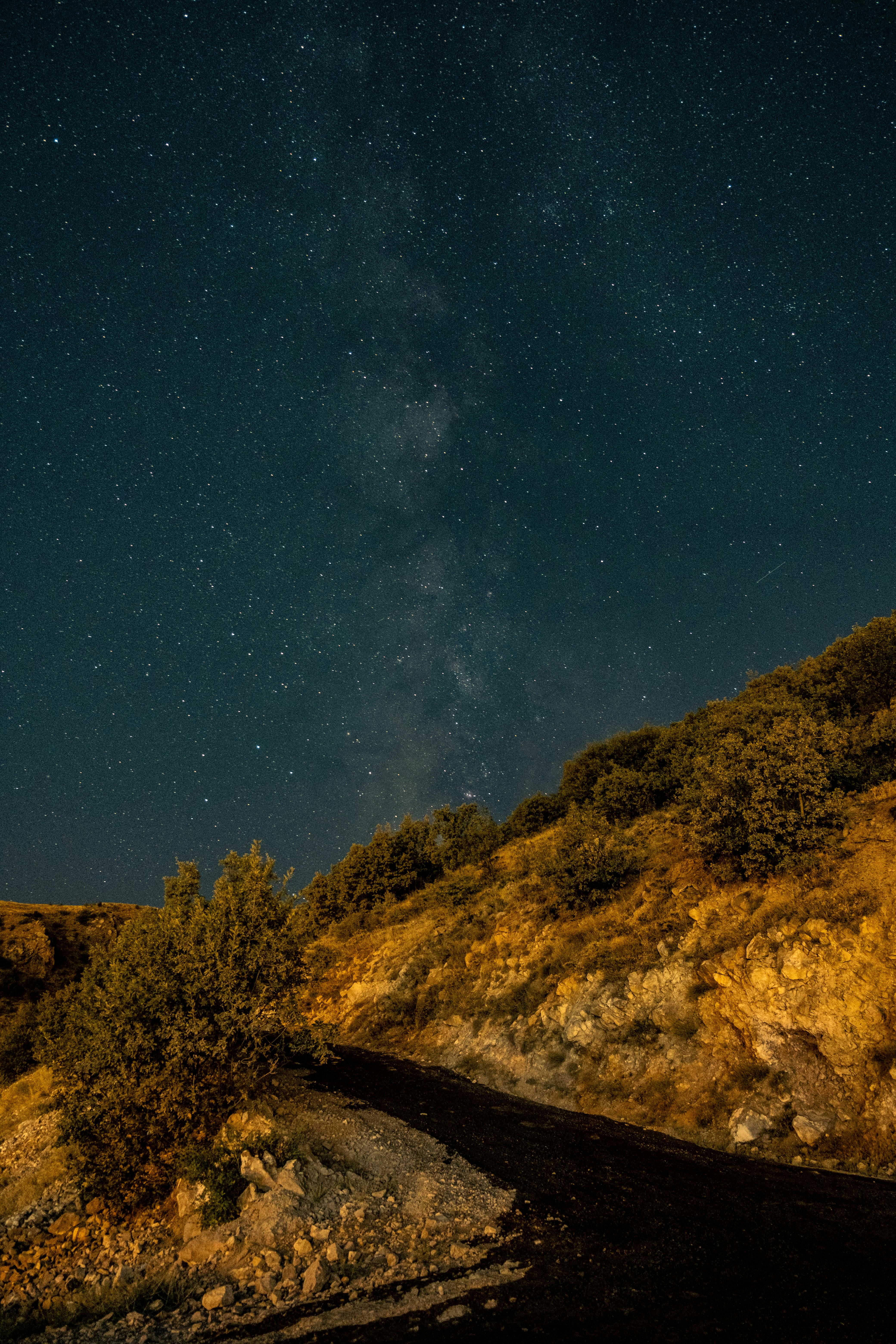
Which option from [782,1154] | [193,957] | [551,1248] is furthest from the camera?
[782,1154]

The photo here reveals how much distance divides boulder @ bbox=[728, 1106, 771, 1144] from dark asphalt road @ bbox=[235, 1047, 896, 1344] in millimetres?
854

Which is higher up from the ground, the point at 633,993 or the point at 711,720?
the point at 711,720

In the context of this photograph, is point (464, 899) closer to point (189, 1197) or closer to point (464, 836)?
point (464, 836)

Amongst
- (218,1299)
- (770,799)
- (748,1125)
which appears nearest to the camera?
(218,1299)

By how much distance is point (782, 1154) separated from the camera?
1304cm

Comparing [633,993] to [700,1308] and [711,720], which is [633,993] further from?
[711,720]

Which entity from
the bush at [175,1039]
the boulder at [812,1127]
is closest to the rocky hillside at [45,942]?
the bush at [175,1039]

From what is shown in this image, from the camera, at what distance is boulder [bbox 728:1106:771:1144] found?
13680 mm

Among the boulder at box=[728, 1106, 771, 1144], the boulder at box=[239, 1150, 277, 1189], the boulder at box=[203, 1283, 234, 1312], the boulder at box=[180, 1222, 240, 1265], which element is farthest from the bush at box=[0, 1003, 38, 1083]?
the boulder at box=[728, 1106, 771, 1144]

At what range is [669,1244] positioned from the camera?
875 centimetres

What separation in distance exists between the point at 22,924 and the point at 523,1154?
59869 mm

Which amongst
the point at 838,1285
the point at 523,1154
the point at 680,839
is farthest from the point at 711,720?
the point at 838,1285

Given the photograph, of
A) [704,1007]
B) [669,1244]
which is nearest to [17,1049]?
[704,1007]

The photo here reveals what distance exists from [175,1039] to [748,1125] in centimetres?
1274
